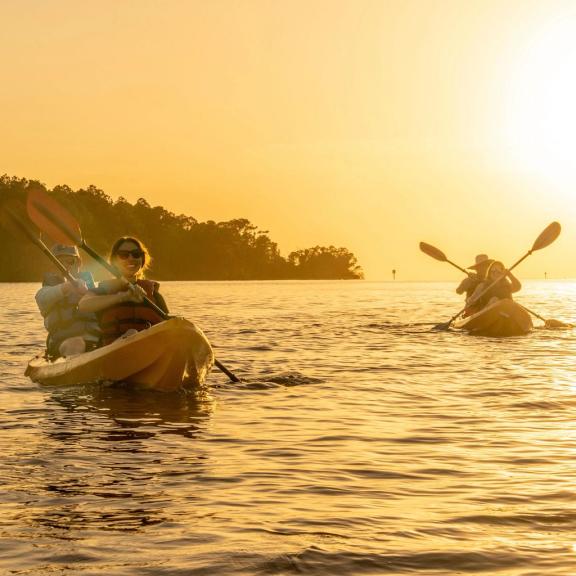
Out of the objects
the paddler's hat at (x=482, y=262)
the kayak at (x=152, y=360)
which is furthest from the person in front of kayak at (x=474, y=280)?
the kayak at (x=152, y=360)

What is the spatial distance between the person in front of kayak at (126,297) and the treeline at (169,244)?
94.1 metres

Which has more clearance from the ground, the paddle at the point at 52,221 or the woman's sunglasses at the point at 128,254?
the paddle at the point at 52,221

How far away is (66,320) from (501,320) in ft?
38.6

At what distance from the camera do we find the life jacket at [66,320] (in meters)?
11.9

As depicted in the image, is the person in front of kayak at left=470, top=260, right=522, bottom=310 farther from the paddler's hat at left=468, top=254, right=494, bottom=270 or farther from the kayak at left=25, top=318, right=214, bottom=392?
the kayak at left=25, top=318, right=214, bottom=392

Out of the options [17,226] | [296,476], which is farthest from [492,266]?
[296,476]

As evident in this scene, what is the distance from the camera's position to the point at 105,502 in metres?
5.95

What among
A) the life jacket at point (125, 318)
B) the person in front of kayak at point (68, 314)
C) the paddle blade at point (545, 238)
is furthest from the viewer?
the paddle blade at point (545, 238)

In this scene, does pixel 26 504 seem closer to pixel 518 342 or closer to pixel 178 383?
pixel 178 383

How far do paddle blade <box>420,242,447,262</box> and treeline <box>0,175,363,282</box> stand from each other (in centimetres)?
8084

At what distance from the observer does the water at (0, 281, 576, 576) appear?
4.80 metres

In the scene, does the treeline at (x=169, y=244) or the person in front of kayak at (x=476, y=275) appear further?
the treeline at (x=169, y=244)

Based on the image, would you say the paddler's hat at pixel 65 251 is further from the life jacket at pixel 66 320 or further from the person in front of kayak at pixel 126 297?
the person in front of kayak at pixel 126 297

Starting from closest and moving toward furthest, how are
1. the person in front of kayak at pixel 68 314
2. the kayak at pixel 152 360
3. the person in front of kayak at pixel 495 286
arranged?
the kayak at pixel 152 360 < the person in front of kayak at pixel 68 314 < the person in front of kayak at pixel 495 286
